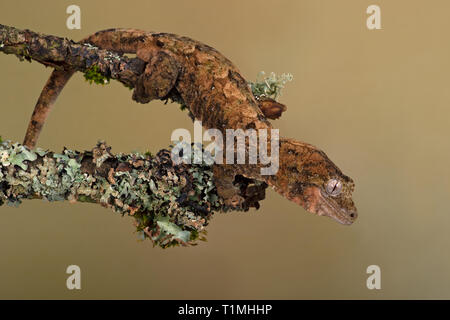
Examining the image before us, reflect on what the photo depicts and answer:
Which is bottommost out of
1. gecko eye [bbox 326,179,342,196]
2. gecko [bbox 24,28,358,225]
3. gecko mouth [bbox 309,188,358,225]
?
gecko mouth [bbox 309,188,358,225]

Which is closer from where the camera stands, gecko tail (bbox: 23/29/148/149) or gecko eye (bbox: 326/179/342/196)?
gecko eye (bbox: 326/179/342/196)

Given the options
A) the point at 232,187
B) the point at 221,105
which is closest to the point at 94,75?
the point at 221,105

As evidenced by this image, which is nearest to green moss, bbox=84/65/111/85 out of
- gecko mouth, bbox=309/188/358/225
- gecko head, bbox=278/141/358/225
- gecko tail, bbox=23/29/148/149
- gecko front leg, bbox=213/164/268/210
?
gecko tail, bbox=23/29/148/149

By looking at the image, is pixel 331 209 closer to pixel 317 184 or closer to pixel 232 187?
pixel 317 184

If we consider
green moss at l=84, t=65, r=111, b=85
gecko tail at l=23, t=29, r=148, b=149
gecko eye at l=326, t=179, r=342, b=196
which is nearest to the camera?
gecko eye at l=326, t=179, r=342, b=196

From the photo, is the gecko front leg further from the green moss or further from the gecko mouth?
the green moss

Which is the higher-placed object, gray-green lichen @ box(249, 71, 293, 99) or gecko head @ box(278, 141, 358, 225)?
gray-green lichen @ box(249, 71, 293, 99)

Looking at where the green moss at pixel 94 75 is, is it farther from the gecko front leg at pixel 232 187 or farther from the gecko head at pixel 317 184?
the gecko head at pixel 317 184

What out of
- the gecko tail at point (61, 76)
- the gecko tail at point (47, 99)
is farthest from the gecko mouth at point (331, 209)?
the gecko tail at point (47, 99)
